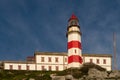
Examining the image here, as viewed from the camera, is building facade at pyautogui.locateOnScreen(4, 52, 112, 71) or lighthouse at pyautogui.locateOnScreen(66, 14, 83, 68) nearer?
lighthouse at pyautogui.locateOnScreen(66, 14, 83, 68)

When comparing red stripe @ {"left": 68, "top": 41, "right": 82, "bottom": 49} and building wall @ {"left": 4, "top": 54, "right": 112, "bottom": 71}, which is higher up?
red stripe @ {"left": 68, "top": 41, "right": 82, "bottom": 49}

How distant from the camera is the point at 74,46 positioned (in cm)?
8744

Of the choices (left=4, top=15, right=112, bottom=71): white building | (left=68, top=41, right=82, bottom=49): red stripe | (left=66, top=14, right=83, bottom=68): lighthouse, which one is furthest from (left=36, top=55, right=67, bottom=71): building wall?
(left=68, top=41, right=82, bottom=49): red stripe

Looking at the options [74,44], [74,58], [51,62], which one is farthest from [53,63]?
[74,44]

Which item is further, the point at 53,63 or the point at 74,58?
the point at 53,63

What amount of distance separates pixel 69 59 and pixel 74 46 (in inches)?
136

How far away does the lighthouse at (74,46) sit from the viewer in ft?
283

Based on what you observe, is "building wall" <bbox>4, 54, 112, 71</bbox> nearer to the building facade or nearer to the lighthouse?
the building facade

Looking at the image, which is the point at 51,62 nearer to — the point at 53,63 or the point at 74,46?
the point at 53,63

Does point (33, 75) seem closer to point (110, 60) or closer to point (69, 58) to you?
point (69, 58)

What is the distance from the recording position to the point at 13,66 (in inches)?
3514

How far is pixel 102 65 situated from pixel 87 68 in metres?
11.8

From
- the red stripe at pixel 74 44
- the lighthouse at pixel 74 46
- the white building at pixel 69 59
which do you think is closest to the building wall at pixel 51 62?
the white building at pixel 69 59

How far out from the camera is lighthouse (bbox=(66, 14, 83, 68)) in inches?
3401
